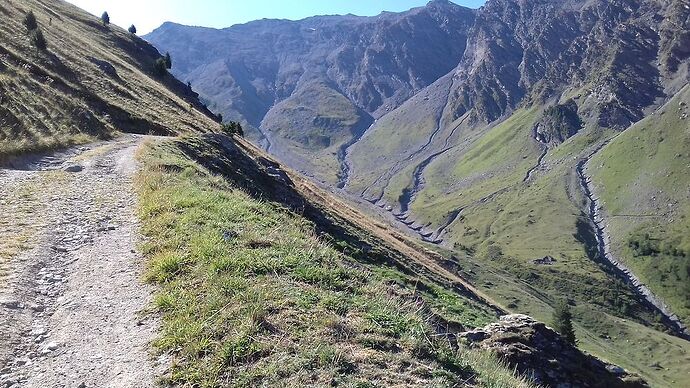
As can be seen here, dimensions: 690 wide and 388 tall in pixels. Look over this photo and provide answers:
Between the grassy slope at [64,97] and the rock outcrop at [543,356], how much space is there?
30149 millimetres

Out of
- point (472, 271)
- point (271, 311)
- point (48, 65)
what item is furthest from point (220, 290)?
point (472, 271)

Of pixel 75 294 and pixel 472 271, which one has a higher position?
pixel 75 294

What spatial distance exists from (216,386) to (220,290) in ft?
9.98

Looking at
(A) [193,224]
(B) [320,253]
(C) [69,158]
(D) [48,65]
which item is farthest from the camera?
(D) [48,65]

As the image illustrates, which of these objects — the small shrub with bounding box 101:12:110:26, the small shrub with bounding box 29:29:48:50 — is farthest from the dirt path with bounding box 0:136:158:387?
the small shrub with bounding box 101:12:110:26

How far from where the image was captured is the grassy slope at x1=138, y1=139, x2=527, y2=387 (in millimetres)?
8680

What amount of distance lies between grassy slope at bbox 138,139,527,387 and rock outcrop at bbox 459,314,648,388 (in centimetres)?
504

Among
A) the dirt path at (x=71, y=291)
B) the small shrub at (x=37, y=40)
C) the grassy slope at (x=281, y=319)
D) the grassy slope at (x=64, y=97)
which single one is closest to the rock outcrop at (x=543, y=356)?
the grassy slope at (x=281, y=319)

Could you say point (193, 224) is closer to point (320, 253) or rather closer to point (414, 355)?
point (320, 253)

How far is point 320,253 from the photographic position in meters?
14.3

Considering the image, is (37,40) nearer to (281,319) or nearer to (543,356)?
(281,319)

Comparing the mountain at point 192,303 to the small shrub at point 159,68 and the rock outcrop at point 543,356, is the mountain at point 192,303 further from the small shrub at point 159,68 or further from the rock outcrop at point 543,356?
the small shrub at point 159,68

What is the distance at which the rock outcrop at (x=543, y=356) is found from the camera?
16.6 m

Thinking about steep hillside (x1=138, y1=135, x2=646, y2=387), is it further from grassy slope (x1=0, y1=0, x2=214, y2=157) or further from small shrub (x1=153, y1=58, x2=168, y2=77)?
small shrub (x1=153, y1=58, x2=168, y2=77)
